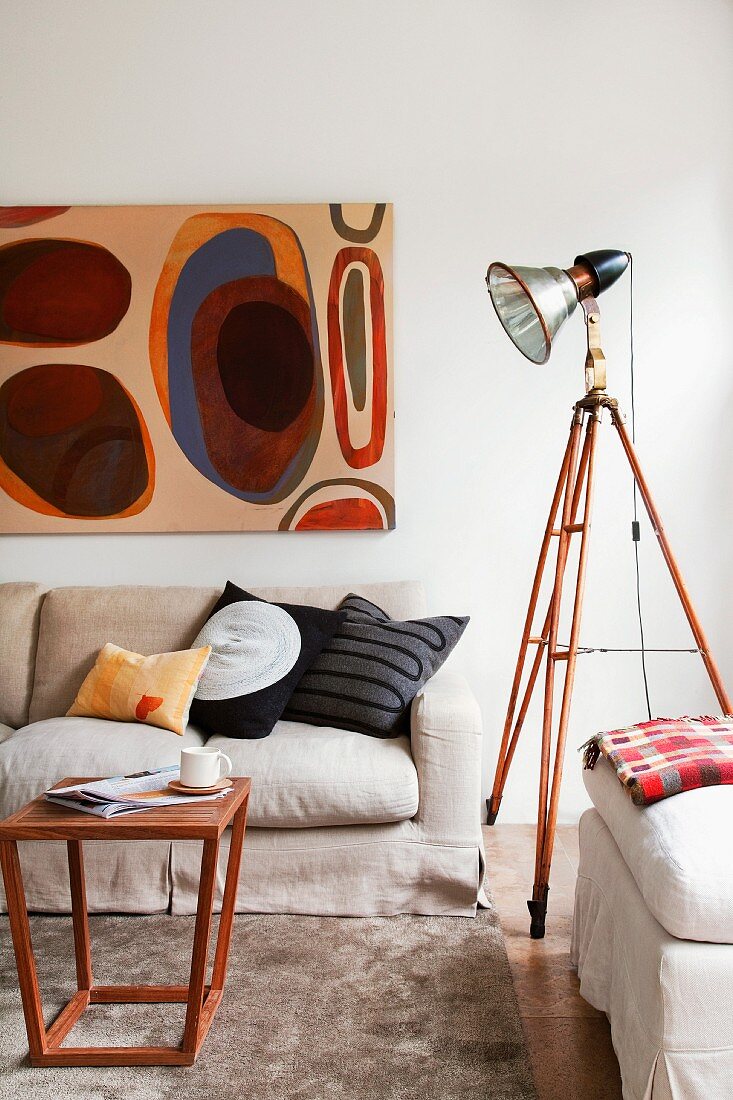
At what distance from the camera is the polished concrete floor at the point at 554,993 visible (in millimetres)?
1716

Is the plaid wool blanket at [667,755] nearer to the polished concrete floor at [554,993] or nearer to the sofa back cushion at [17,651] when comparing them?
the polished concrete floor at [554,993]

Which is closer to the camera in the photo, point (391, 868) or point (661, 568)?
point (391, 868)

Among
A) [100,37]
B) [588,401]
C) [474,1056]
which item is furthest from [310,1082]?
[100,37]

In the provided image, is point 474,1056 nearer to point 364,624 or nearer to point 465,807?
point 465,807

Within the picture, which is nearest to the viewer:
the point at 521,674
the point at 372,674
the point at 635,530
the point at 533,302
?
the point at 533,302

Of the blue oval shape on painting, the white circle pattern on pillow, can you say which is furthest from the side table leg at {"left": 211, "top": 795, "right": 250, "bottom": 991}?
the blue oval shape on painting

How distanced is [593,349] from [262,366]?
4.41 ft

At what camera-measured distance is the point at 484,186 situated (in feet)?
11.0

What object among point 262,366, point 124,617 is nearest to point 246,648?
point 124,617

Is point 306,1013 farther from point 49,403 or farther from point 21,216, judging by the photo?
point 21,216

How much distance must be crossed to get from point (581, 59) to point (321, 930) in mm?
3050

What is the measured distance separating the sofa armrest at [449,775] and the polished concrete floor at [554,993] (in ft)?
0.91

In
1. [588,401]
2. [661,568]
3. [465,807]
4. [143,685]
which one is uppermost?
[588,401]

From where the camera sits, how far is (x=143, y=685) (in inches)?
108
